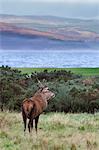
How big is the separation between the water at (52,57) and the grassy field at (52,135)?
574cm

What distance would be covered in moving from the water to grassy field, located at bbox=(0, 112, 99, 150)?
226 inches

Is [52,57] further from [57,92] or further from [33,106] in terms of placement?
[33,106]

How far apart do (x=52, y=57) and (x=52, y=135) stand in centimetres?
897

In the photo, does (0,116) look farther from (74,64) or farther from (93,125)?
(74,64)

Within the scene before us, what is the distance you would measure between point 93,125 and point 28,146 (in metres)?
3.52

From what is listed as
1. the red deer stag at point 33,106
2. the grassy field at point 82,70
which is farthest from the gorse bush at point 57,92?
the red deer stag at point 33,106

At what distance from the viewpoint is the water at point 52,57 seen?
1900cm

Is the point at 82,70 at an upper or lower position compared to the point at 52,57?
lower

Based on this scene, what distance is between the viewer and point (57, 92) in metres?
18.4

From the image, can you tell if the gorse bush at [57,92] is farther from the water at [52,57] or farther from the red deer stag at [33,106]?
the red deer stag at [33,106]

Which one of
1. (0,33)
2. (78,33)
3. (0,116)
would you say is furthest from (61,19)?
(0,116)

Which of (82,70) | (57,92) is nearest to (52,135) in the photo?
(57,92)

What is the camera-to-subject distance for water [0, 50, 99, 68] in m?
19.0

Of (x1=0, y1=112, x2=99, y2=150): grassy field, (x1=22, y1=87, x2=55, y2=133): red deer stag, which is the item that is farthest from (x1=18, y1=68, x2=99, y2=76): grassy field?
(x1=22, y1=87, x2=55, y2=133): red deer stag
